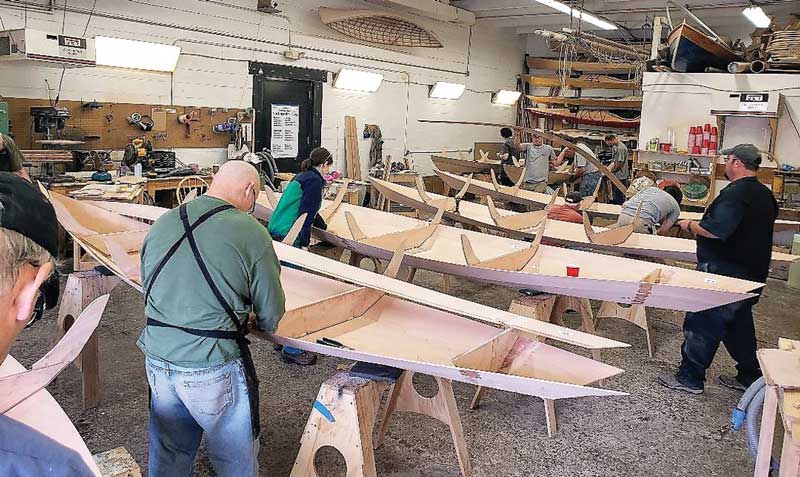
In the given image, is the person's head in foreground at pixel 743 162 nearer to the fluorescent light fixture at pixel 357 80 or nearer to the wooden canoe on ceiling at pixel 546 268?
the wooden canoe on ceiling at pixel 546 268

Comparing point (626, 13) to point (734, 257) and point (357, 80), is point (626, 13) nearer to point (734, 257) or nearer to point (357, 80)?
point (357, 80)

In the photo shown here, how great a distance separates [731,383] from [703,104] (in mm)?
5730

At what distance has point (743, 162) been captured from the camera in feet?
13.2

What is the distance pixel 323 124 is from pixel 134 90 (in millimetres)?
3239

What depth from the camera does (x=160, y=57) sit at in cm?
764

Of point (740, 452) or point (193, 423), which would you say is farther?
point (740, 452)

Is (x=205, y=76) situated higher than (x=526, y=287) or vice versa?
(x=205, y=76)

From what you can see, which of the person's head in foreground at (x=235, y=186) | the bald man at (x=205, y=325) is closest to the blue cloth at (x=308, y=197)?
the person's head in foreground at (x=235, y=186)

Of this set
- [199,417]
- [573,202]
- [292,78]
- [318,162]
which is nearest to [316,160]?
[318,162]

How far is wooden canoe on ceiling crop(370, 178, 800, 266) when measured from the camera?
5.12 m

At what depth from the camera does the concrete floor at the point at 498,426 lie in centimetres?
323

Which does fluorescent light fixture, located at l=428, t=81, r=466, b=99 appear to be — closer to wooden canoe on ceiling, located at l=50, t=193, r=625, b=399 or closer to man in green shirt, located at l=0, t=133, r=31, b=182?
man in green shirt, located at l=0, t=133, r=31, b=182

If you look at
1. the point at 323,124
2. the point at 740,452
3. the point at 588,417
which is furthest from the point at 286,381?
the point at 323,124

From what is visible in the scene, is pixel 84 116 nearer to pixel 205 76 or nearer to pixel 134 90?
pixel 134 90
